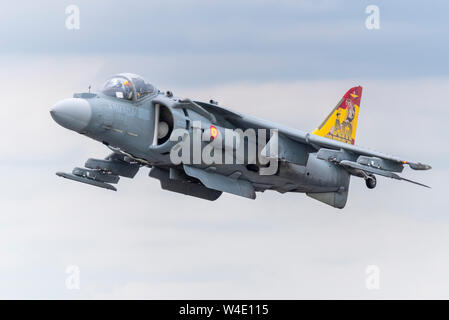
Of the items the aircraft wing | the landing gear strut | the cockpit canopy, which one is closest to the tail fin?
the landing gear strut

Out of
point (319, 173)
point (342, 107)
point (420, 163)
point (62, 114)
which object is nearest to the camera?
point (62, 114)

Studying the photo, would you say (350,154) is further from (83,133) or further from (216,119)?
(83,133)

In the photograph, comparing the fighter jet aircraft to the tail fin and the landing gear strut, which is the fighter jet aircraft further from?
the tail fin

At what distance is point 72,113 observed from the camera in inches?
1147

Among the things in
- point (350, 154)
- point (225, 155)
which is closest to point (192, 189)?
point (225, 155)

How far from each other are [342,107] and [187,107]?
22.6 ft

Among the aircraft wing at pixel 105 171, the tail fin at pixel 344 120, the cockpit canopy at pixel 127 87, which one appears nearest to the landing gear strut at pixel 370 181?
the tail fin at pixel 344 120

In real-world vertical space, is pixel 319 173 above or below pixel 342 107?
below

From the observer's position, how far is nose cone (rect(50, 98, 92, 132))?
1146 inches

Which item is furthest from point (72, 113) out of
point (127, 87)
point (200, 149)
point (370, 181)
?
point (370, 181)

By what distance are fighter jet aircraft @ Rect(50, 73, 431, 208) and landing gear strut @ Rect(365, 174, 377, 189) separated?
0.02 meters

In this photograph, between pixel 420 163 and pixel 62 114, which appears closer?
pixel 62 114

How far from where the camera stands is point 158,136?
100 feet

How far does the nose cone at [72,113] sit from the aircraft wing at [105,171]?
299 centimetres
